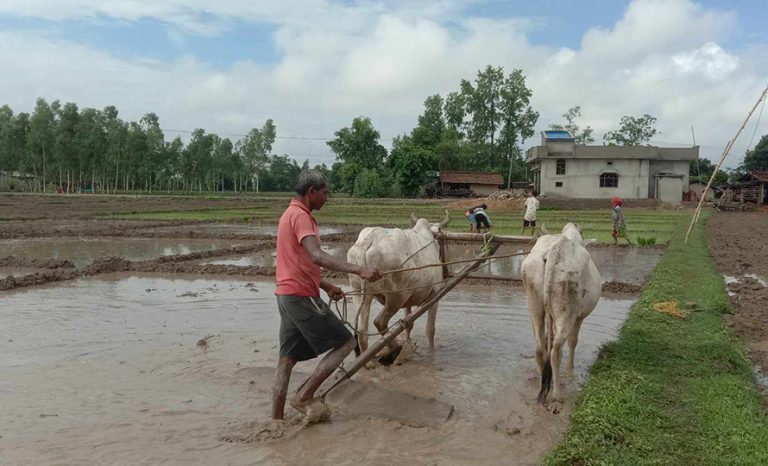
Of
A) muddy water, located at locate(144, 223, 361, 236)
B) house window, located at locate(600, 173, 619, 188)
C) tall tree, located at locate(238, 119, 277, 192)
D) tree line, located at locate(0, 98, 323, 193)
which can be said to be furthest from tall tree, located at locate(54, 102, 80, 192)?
house window, located at locate(600, 173, 619, 188)

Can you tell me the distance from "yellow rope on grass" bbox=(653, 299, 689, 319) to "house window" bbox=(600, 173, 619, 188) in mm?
44555

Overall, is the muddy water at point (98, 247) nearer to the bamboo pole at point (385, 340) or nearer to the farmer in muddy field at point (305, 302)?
the bamboo pole at point (385, 340)

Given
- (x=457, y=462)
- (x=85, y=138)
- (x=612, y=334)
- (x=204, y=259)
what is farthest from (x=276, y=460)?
(x=85, y=138)

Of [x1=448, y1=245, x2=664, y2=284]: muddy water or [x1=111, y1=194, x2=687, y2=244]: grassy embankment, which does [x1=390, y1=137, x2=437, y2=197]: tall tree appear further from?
[x1=448, y1=245, x2=664, y2=284]: muddy water

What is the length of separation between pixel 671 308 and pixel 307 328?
23.2 feet

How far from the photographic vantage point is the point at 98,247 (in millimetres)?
21406

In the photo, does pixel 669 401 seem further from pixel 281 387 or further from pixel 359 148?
pixel 359 148

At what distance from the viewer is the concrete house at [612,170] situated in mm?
51688

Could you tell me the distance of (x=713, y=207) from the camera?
1940 inches

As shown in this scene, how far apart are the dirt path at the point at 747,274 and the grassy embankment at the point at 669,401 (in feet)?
0.96

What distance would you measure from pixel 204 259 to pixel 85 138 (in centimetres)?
6668

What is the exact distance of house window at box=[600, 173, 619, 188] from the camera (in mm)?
52219

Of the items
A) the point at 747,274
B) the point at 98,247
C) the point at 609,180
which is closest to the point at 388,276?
the point at 747,274

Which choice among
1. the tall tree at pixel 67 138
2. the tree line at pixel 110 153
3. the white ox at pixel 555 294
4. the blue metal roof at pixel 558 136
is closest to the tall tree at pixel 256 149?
the tree line at pixel 110 153
